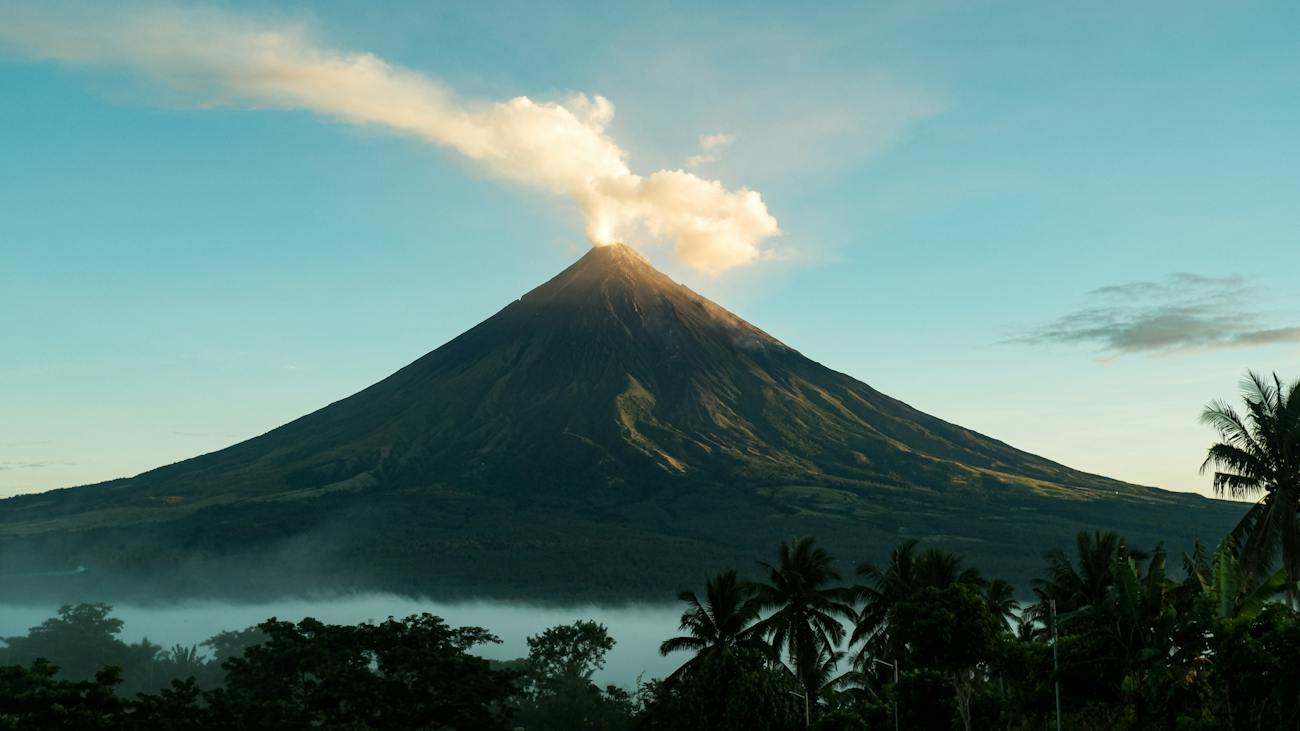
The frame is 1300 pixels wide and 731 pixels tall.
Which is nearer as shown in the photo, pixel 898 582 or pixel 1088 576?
pixel 1088 576

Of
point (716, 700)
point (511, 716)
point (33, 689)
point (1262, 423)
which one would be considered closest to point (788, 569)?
point (716, 700)

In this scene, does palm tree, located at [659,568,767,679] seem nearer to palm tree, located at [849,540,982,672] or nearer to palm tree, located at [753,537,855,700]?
palm tree, located at [753,537,855,700]

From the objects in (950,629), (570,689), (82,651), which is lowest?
(82,651)

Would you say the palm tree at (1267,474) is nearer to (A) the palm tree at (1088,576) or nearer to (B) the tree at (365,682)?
(A) the palm tree at (1088,576)

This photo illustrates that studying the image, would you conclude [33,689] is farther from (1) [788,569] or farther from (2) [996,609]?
(2) [996,609]

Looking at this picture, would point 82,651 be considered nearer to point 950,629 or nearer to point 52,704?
point 52,704

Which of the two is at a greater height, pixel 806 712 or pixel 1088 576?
pixel 1088 576

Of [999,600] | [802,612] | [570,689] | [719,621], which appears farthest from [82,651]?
[999,600]

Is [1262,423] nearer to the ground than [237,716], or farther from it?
farther from it
